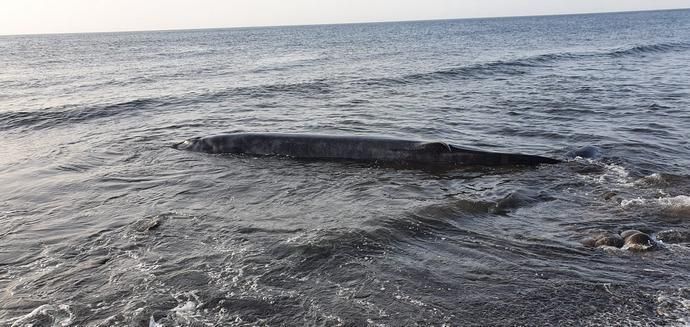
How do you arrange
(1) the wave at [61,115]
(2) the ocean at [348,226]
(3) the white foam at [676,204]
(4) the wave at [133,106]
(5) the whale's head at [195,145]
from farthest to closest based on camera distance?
1. (4) the wave at [133,106]
2. (1) the wave at [61,115]
3. (5) the whale's head at [195,145]
4. (3) the white foam at [676,204]
5. (2) the ocean at [348,226]

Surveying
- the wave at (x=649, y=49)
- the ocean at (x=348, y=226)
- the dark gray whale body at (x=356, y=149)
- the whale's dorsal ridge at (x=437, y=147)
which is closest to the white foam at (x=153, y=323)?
the ocean at (x=348, y=226)

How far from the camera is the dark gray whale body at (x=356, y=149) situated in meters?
12.0

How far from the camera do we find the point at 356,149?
1280 centimetres

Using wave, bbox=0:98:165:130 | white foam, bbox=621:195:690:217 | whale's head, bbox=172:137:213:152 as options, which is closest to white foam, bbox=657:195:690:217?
white foam, bbox=621:195:690:217

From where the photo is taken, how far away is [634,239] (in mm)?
7223

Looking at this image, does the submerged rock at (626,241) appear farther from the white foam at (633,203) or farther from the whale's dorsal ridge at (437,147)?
the whale's dorsal ridge at (437,147)

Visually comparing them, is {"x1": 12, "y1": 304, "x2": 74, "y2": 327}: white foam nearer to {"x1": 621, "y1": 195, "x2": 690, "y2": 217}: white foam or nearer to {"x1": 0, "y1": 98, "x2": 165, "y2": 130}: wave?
{"x1": 621, "y1": 195, "x2": 690, "y2": 217}: white foam

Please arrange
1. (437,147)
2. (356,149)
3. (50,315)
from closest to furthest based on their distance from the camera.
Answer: (50,315) < (437,147) < (356,149)

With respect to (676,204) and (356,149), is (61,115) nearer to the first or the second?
(356,149)

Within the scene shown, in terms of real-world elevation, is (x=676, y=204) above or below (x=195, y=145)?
below

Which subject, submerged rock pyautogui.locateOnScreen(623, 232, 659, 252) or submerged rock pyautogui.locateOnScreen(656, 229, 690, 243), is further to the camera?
submerged rock pyautogui.locateOnScreen(656, 229, 690, 243)

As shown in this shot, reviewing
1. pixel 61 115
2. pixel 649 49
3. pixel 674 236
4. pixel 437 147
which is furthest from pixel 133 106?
pixel 649 49

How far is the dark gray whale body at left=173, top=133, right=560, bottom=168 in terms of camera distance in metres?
12.0

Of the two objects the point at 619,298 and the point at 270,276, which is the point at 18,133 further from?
the point at 619,298
